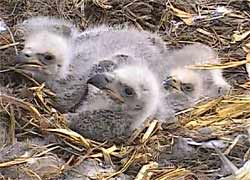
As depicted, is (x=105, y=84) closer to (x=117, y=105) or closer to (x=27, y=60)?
(x=117, y=105)

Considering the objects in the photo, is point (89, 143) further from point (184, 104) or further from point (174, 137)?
point (184, 104)

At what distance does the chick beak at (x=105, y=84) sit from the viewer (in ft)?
8.59

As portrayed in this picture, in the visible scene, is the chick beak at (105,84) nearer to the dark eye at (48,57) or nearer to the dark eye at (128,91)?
the dark eye at (128,91)

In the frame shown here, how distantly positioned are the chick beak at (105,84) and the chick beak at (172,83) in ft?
0.93

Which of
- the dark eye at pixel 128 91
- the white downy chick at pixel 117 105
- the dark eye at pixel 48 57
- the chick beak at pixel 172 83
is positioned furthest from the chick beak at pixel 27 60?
the chick beak at pixel 172 83

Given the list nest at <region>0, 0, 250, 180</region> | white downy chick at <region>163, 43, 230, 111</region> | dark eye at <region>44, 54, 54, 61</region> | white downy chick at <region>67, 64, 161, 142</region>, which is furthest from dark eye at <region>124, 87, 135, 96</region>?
dark eye at <region>44, 54, 54, 61</region>

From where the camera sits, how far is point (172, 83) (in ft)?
9.53

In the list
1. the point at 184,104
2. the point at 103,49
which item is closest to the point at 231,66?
the point at 184,104

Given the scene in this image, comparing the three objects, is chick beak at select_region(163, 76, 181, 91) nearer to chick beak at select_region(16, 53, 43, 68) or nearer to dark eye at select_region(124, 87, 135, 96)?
dark eye at select_region(124, 87, 135, 96)

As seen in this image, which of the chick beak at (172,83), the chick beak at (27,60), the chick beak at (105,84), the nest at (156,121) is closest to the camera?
the nest at (156,121)

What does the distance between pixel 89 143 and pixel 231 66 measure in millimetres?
812

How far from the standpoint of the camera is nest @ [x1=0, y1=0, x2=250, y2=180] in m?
2.50

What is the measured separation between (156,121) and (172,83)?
23 cm

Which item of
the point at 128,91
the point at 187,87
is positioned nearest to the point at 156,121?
the point at 128,91
